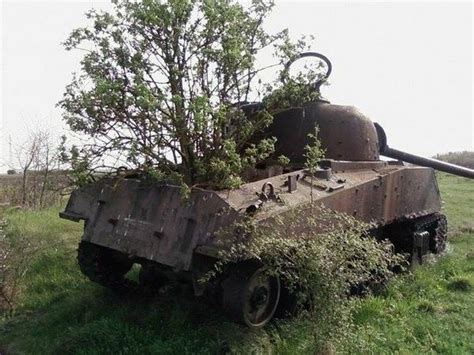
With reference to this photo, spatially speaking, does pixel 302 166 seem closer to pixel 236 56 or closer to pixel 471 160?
pixel 236 56

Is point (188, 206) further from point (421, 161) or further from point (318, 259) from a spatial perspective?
point (421, 161)

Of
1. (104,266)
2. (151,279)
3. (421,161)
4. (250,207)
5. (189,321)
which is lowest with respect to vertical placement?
(189,321)

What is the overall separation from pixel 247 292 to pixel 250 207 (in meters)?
0.80

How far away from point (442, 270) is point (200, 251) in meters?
4.95

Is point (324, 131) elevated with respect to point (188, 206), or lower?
elevated

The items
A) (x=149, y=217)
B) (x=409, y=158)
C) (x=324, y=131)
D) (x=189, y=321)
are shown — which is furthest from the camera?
(x=409, y=158)

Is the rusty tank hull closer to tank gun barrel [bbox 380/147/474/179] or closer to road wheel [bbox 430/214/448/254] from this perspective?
tank gun barrel [bbox 380/147/474/179]

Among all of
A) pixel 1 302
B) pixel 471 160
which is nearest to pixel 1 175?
pixel 1 302

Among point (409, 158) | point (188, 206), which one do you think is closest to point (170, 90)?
point (188, 206)

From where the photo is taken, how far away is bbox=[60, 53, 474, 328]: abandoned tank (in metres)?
4.95

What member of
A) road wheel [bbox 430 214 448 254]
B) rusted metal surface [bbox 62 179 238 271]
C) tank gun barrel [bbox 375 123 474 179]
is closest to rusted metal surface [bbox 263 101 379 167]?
tank gun barrel [bbox 375 123 474 179]

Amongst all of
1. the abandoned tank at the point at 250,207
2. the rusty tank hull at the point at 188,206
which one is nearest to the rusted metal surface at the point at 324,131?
the abandoned tank at the point at 250,207

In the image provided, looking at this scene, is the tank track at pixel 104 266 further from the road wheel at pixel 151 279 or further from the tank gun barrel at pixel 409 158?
the tank gun barrel at pixel 409 158

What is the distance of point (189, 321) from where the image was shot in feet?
18.7
